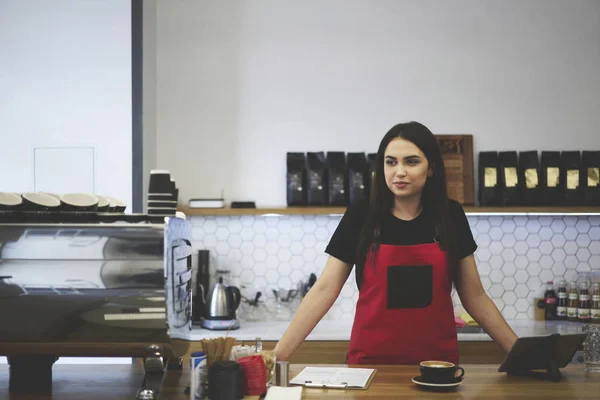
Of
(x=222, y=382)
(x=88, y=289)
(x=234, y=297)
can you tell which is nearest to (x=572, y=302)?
(x=234, y=297)

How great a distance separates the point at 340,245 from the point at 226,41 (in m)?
2.21

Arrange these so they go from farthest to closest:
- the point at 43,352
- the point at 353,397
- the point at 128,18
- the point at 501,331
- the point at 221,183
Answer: the point at 221,183
the point at 128,18
the point at 501,331
the point at 43,352
the point at 353,397

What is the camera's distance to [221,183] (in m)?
4.14

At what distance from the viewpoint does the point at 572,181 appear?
3916 mm

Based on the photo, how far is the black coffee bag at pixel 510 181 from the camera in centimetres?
390

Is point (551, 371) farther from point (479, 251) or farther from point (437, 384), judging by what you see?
point (479, 251)

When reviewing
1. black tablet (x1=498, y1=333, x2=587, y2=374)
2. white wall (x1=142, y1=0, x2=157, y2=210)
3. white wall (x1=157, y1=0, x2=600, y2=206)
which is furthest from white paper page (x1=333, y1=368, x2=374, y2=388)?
white wall (x1=157, y1=0, x2=600, y2=206)

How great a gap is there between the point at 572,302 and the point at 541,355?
2046mm

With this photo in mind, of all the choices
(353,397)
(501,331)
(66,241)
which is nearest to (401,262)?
(501,331)

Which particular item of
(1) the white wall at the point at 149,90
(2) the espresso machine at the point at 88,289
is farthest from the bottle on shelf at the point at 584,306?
(2) the espresso machine at the point at 88,289

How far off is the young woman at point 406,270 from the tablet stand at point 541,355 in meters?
0.29

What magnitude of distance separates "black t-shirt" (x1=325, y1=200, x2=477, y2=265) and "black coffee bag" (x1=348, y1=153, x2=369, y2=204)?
55.6 inches

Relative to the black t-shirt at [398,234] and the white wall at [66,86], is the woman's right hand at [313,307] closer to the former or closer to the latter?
the black t-shirt at [398,234]

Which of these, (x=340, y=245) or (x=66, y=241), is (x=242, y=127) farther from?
(x=66, y=241)
